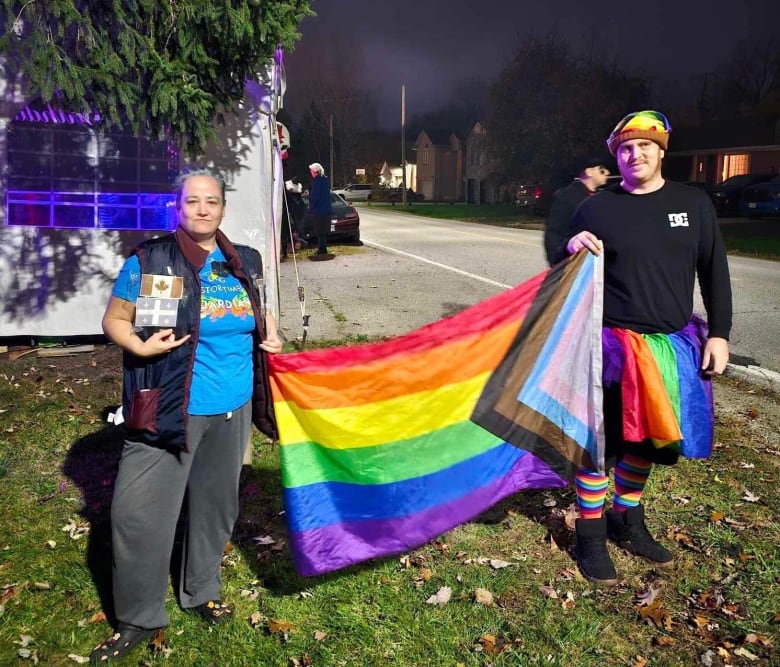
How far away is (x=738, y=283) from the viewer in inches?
529

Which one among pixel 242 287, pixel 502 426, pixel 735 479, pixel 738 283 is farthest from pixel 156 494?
pixel 738 283

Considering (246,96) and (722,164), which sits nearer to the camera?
(246,96)

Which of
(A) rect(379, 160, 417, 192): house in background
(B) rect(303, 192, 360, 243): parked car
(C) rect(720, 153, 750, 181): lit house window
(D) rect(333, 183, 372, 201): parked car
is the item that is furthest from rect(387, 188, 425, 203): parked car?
(B) rect(303, 192, 360, 243): parked car

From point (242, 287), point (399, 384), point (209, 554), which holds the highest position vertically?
point (242, 287)

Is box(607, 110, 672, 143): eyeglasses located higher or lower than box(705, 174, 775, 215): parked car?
lower

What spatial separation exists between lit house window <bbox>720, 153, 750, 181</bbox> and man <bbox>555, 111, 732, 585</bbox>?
51243mm

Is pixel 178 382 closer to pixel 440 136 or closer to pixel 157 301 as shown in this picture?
pixel 157 301

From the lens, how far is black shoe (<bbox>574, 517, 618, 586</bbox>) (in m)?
3.71

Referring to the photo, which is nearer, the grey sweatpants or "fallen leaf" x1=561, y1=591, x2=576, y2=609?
the grey sweatpants

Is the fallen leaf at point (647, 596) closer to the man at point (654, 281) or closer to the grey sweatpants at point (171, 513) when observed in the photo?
the man at point (654, 281)

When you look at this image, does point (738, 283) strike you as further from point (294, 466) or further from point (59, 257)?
point (294, 466)

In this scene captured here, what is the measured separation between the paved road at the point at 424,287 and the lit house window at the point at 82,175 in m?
2.36

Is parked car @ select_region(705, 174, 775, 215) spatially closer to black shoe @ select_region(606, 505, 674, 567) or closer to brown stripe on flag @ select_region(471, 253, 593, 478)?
black shoe @ select_region(606, 505, 674, 567)

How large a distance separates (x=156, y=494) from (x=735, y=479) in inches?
150
